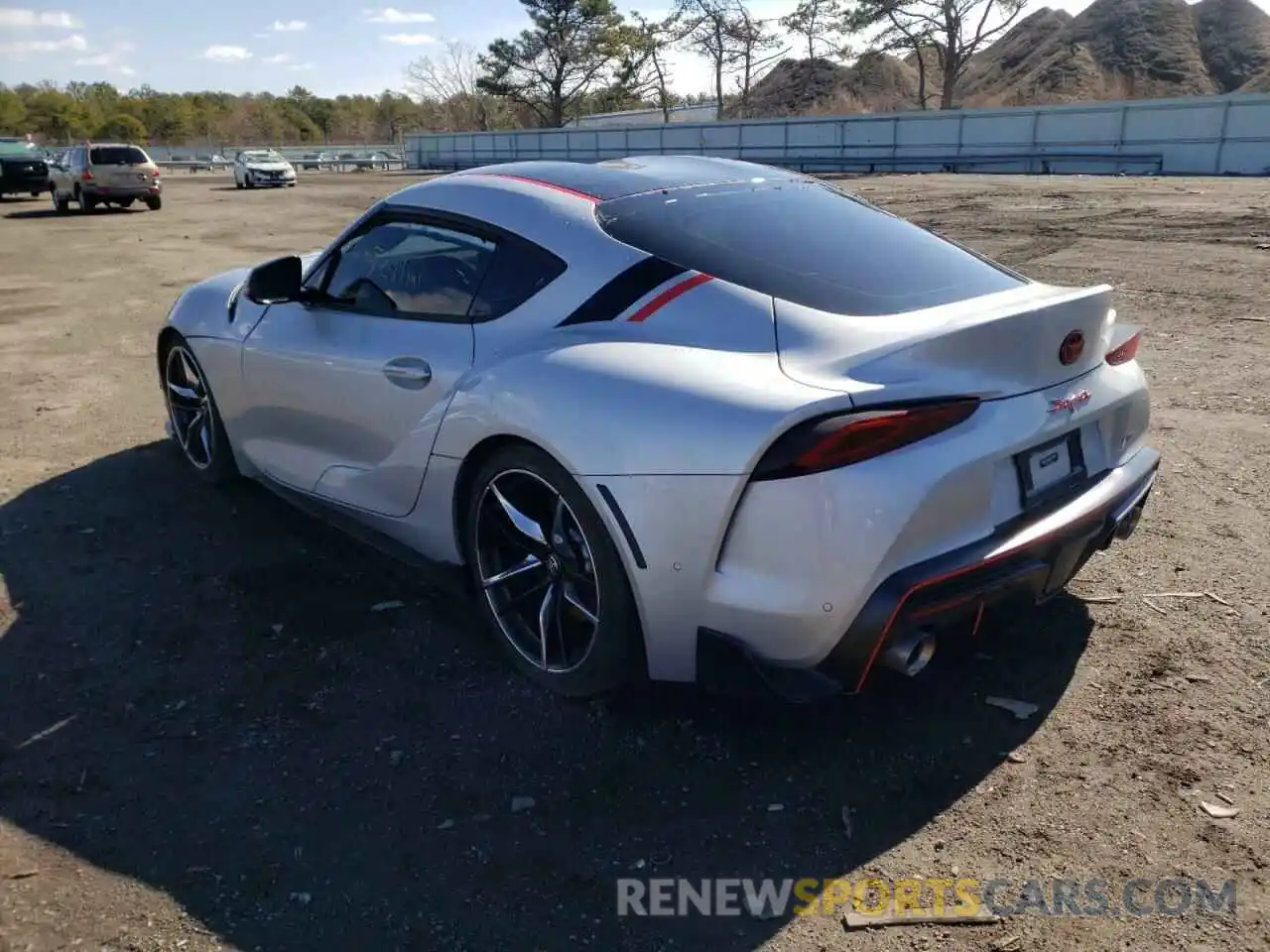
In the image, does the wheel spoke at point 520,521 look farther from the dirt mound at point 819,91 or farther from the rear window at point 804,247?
the dirt mound at point 819,91

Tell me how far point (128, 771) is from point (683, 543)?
177 cm

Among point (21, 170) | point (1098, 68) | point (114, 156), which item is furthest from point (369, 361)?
point (1098, 68)

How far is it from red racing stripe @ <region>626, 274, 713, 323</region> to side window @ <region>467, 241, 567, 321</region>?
0.37 meters

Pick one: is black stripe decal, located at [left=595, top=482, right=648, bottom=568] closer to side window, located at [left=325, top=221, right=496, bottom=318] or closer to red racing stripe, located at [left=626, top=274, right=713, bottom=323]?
red racing stripe, located at [left=626, top=274, right=713, bottom=323]

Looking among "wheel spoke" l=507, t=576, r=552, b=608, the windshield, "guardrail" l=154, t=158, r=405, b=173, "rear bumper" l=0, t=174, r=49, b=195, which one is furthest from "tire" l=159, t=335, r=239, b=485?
"guardrail" l=154, t=158, r=405, b=173

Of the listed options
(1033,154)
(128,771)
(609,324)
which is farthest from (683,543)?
(1033,154)

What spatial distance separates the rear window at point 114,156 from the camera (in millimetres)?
25547

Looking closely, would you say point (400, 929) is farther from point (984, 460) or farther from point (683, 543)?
point (984, 460)

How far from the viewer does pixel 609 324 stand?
116 inches

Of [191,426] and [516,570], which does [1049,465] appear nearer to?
[516,570]

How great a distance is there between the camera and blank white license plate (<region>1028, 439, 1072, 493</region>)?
2732 millimetres

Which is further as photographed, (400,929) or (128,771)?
(128,771)

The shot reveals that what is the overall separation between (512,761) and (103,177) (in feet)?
91.0

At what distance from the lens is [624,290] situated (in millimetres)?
2996
